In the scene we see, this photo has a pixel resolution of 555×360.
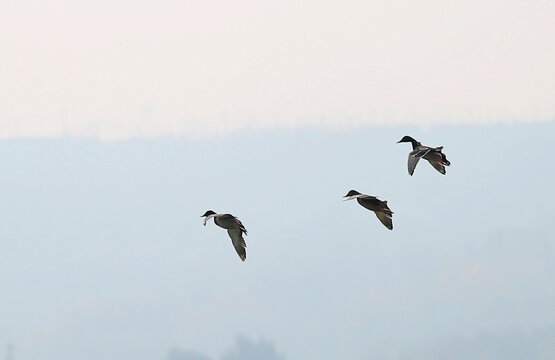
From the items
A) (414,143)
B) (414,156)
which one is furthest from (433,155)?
(414,143)

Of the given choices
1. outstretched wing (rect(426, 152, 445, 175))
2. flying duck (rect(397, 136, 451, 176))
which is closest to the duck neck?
flying duck (rect(397, 136, 451, 176))

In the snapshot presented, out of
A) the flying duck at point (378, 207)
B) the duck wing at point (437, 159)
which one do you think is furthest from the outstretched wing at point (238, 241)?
the duck wing at point (437, 159)

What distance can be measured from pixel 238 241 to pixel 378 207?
9.59 metres

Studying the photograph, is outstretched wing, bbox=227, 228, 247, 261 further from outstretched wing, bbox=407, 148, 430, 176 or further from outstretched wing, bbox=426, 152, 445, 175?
outstretched wing, bbox=426, 152, 445, 175

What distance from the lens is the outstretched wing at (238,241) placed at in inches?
2761

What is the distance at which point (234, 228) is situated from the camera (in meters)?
69.8

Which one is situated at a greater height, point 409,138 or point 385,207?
point 409,138

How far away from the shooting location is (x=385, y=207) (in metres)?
70.5

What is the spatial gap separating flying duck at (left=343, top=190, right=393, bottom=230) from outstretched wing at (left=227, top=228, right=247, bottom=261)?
7.62 metres

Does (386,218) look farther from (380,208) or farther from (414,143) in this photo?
(414,143)

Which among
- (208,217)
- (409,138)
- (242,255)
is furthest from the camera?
(409,138)

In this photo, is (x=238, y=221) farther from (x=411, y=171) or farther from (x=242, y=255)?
(x=411, y=171)

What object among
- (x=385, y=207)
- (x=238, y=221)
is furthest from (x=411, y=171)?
(x=238, y=221)

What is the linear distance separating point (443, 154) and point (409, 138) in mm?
6012
